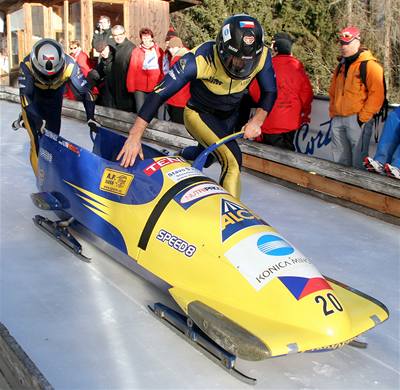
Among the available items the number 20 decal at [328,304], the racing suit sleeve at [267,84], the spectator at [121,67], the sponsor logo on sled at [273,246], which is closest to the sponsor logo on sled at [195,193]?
the sponsor logo on sled at [273,246]

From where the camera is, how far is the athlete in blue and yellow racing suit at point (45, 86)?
3.90 metres

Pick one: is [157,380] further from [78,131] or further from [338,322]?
[78,131]

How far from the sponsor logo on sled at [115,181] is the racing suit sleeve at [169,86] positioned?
306 mm

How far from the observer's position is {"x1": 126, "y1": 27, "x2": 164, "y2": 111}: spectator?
6.69 meters

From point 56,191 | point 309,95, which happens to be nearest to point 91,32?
point 309,95

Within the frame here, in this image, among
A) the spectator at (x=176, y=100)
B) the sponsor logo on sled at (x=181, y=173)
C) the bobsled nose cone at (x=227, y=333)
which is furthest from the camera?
the spectator at (x=176, y=100)

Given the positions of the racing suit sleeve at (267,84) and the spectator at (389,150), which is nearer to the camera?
the racing suit sleeve at (267,84)

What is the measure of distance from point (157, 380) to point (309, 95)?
3.35 m

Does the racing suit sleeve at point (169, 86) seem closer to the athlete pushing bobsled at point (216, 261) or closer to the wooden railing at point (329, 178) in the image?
the athlete pushing bobsled at point (216, 261)

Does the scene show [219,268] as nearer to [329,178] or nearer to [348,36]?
[329,178]

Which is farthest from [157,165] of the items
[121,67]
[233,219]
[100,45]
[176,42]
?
[100,45]

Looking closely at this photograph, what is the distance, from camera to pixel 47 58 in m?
3.89

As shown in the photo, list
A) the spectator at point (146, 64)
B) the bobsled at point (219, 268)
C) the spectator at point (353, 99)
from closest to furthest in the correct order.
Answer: the bobsled at point (219, 268) < the spectator at point (353, 99) < the spectator at point (146, 64)

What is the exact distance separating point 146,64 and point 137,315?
4640mm
